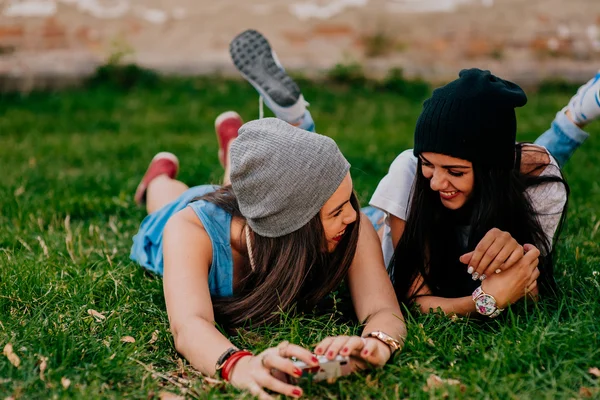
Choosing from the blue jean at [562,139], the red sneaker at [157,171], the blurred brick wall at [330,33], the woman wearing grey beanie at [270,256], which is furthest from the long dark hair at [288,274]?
the blurred brick wall at [330,33]

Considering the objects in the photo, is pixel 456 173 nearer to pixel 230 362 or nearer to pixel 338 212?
pixel 338 212

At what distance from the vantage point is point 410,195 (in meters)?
3.07

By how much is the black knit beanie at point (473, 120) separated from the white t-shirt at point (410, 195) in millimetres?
336

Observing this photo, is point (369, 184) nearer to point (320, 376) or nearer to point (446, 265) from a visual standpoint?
point (446, 265)

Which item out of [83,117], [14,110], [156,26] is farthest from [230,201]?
[156,26]

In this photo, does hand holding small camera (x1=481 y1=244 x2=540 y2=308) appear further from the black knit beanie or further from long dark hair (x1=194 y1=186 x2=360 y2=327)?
long dark hair (x1=194 y1=186 x2=360 y2=327)

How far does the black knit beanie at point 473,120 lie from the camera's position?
8.89ft

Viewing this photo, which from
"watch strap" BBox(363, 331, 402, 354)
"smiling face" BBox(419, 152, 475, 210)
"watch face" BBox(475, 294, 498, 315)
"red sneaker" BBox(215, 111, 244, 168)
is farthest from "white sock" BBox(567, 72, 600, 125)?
"red sneaker" BBox(215, 111, 244, 168)

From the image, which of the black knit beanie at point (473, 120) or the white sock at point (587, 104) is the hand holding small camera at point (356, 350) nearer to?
the black knit beanie at point (473, 120)

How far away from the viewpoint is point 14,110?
24.1 feet

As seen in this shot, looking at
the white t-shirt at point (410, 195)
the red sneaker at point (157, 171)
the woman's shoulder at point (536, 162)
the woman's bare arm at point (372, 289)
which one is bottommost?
the red sneaker at point (157, 171)

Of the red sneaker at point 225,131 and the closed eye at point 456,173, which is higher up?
the closed eye at point 456,173

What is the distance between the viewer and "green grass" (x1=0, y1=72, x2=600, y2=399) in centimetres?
234

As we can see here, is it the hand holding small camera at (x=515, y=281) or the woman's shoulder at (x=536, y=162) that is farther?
the woman's shoulder at (x=536, y=162)
